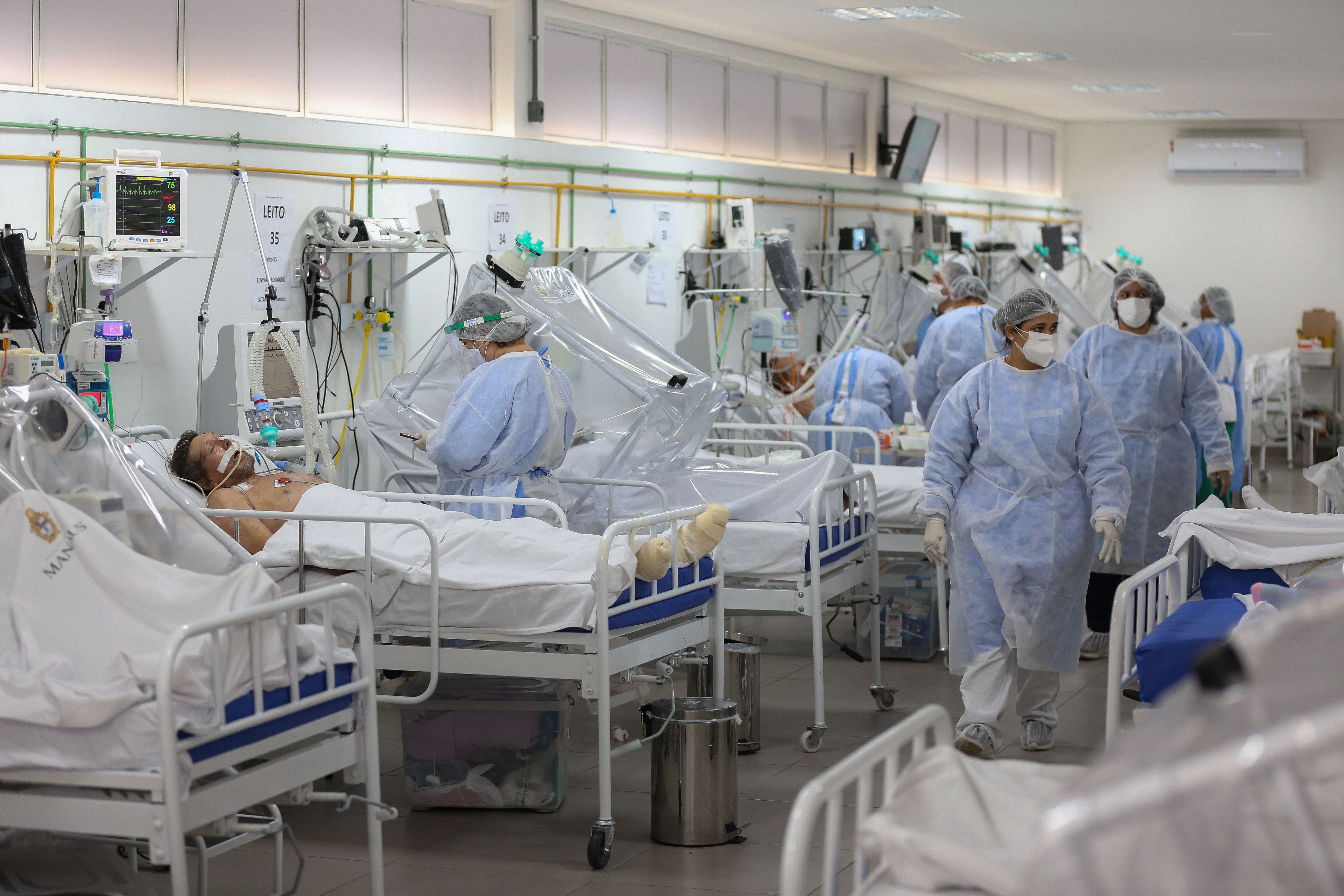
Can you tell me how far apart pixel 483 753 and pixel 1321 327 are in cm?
1213

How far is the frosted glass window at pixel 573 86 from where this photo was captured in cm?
779

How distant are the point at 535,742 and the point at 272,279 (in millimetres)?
2767

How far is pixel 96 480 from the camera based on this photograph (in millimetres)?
3307

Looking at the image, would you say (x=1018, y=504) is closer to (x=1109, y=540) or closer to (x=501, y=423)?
(x=1109, y=540)

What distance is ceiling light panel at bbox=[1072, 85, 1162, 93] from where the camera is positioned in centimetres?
1141

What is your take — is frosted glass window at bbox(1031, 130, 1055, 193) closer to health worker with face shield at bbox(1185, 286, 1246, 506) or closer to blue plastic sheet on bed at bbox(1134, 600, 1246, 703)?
health worker with face shield at bbox(1185, 286, 1246, 506)

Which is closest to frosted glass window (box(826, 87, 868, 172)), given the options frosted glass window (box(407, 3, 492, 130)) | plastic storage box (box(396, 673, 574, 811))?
frosted glass window (box(407, 3, 492, 130))

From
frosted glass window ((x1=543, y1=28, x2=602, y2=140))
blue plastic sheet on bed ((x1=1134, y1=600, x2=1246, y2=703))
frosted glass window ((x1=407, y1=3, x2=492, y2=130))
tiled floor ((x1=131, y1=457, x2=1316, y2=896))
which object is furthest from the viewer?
frosted glass window ((x1=543, y1=28, x2=602, y2=140))

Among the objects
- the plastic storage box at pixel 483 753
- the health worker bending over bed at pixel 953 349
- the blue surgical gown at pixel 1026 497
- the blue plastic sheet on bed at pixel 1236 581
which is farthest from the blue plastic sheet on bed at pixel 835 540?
the health worker bending over bed at pixel 953 349

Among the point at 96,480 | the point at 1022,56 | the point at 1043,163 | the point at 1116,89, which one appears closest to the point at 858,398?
the point at 1022,56

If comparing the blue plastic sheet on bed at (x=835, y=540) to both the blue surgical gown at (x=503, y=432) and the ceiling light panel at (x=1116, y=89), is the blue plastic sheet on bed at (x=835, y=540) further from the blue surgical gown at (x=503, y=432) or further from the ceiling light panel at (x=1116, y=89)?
the ceiling light panel at (x=1116, y=89)

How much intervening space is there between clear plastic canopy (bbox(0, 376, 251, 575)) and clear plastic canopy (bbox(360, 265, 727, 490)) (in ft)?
7.43

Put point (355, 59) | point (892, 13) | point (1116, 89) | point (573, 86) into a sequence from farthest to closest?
1. point (1116, 89)
2. point (892, 13)
3. point (573, 86)
4. point (355, 59)

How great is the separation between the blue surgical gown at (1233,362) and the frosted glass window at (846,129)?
9.64 ft
